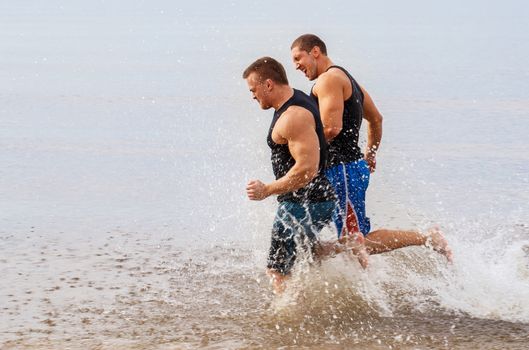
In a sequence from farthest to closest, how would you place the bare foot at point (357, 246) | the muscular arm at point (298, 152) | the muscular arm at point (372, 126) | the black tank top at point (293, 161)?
1. the muscular arm at point (372, 126)
2. the bare foot at point (357, 246)
3. the black tank top at point (293, 161)
4. the muscular arm at point (298, 152)

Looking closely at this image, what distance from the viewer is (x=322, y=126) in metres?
6.73

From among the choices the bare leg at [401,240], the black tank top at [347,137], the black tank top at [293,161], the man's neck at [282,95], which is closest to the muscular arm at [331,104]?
the black tank top at [347,137]

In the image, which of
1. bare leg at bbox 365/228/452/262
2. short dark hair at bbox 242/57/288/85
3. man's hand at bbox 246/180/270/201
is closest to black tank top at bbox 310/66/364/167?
bare leg at bbox 365/228/452/262

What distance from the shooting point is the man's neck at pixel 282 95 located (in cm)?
669

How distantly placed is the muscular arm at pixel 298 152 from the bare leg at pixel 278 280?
2.00 ft

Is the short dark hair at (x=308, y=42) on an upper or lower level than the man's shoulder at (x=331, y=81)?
upper

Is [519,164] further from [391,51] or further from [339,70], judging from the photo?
[391,51]

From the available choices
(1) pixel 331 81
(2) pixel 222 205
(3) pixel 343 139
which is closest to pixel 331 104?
(1) pixel 331 81

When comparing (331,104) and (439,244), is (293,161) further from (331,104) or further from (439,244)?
(439,244)

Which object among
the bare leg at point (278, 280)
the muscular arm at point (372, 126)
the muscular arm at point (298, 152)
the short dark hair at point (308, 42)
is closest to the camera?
the muscular arm at point (298, 152)

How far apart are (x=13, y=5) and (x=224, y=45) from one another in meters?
19.7

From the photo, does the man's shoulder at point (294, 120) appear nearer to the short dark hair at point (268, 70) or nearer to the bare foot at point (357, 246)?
the short dark hair at point (268, 70)

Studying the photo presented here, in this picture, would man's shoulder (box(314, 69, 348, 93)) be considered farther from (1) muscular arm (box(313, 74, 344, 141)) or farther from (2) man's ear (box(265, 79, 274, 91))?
(2) man's ear (box(265, 79, 274, 91))

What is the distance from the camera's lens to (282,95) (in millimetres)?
6699
